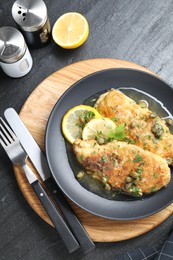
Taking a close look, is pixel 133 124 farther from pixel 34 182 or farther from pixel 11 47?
pixel 11 47

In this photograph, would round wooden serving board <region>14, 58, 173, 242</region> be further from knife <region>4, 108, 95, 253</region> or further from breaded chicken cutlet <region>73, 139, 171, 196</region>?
breaded chicken cutlet <region>73, 139, 171, 196</region>

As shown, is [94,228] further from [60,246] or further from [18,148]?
[18,148]

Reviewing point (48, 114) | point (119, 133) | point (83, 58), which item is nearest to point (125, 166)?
point (119, 133)

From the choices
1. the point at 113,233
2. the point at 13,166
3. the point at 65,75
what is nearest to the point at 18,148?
the point at 13,166

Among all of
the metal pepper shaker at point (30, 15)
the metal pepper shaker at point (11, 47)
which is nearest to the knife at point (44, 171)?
the metal pepper shaker at point (11, 47)

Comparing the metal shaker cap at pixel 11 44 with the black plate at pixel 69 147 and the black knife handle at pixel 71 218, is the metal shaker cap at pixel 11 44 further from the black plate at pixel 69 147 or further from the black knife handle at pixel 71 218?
the black knife handle at pixel 71 218

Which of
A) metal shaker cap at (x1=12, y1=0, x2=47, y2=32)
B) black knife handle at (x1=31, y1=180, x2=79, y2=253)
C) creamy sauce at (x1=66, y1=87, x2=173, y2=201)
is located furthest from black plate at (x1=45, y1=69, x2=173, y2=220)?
metal shaker cap at (x1=12, y1=0, x2=47, y2=32)
